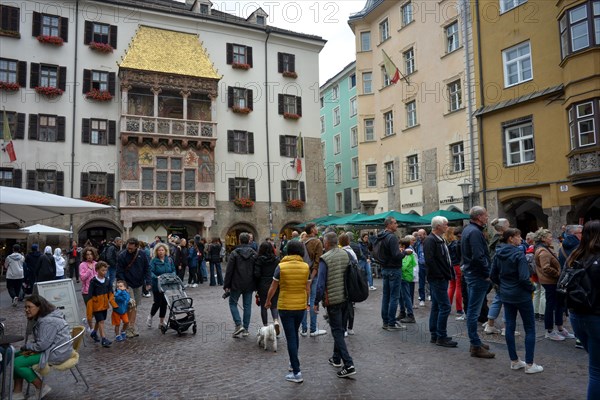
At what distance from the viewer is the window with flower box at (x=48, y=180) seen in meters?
25.8

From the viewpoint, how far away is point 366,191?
3155cm

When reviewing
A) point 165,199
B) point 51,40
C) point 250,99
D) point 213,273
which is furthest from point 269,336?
point 250,99

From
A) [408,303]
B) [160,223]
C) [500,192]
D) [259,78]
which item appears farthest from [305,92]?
[408,303]

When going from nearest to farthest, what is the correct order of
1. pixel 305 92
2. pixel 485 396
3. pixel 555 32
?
pixel 485 396
pixel 555 32
pixel 305 92

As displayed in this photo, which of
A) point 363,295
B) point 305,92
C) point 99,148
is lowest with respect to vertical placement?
point 363,295

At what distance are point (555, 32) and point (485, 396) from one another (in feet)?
63.0

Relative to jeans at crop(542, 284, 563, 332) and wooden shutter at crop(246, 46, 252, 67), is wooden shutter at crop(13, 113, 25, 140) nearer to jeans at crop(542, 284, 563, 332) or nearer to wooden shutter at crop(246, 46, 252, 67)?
wooden shutter at crop(246, 46, 252, 67)

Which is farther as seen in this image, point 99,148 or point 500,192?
point 99,148

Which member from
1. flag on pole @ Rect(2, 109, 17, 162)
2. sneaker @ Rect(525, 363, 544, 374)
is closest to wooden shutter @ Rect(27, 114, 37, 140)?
flag on pole @ Rect(2, 109, 17, 162)

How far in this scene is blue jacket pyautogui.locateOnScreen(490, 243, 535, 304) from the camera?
20.3 feet

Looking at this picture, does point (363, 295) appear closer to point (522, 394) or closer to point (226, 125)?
point (522, 394)

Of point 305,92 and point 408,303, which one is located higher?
point 305,92

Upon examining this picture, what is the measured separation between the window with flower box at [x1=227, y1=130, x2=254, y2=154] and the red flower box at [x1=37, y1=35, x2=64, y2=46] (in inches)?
439

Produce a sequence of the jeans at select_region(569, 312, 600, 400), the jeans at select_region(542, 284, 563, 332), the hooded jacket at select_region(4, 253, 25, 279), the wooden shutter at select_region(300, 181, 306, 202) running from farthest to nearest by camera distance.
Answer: the wooden shutter at select_region(300, 181, 306, 202)
the hooded jacket at select_region(4, 253, 25, 279)
the jeans at select_region(542, 284, 563, 332)
the jeans at select_region(569, 312, 600, 400)
